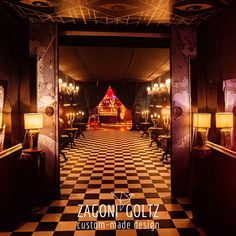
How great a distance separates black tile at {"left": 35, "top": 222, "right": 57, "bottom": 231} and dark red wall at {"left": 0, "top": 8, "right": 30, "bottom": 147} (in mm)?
1288

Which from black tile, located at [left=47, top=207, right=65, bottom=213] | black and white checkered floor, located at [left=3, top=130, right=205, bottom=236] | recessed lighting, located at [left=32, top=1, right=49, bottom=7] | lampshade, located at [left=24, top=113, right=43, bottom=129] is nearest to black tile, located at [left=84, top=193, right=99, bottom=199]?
black and white checkered floor, located at [left=3, top=130, right=205, bottom=236]

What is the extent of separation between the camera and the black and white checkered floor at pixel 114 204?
3.76m

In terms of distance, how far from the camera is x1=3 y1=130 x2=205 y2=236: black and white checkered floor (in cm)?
376

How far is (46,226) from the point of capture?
3.86m

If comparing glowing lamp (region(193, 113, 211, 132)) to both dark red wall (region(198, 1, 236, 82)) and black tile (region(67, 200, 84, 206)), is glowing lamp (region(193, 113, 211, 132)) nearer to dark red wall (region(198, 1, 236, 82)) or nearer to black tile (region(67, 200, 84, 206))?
dark red wall (region(198, 1, 236, 82))

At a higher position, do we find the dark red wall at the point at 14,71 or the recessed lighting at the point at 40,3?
the recessed lighting at the point at 40,3

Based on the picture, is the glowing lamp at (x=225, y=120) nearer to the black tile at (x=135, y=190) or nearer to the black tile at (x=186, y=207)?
the black tile at (x=186, y=207)

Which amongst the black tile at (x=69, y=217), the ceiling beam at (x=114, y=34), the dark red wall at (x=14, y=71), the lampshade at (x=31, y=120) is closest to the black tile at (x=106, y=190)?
the black tile at (x=69, y=217)

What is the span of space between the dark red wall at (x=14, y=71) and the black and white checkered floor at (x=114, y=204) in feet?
4.54

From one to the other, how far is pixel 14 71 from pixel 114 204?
2800 millimetres

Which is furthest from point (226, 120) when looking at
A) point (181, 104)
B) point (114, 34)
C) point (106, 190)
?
point (106, 190)

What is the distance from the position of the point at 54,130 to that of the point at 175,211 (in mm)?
2517

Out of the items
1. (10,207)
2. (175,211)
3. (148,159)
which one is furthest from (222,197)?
(148,159)

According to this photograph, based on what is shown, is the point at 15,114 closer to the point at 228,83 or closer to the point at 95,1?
the point at 95,1
